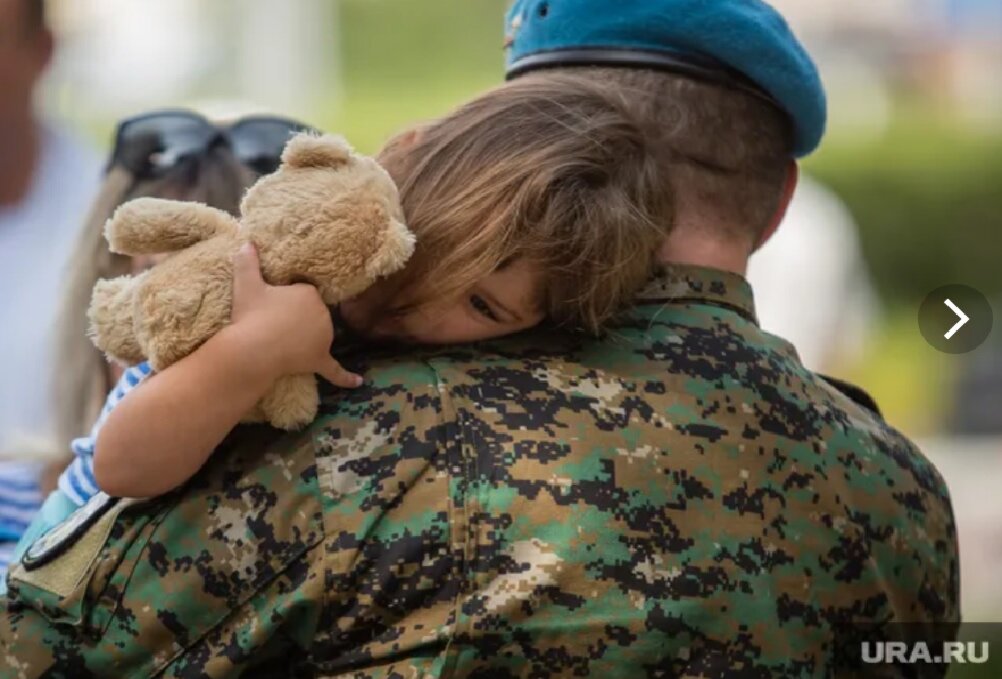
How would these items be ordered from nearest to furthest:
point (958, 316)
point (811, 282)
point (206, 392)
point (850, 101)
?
point (206, 392) < point (958, 316) < point (811, 282) < point (850, 101)

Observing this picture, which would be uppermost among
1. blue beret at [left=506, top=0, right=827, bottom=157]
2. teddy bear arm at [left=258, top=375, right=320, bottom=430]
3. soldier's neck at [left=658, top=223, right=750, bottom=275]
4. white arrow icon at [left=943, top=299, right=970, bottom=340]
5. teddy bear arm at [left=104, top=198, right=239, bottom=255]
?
blue beret at [left=506, top=0, right=827, bottom=157]

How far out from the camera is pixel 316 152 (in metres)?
1.82

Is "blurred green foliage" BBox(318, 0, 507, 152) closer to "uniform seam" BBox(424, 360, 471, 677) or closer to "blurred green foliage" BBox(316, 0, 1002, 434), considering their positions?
"blurred green foliage" BBox(316, 0, 1002, 434)

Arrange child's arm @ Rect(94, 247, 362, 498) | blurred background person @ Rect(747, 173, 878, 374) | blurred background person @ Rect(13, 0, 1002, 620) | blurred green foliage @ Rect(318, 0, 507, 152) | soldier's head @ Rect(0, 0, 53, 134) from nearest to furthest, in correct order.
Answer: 1. child's arm @ Rect(94, 247, 362, 498)
2. soldier's head @ Rect(0, 0, 53, 134)
3. blurred background person @ Rect(747, 173, 878, 374)
4. blurred background person @ Rect(13, 0, 1002, 620)
5. blurred green foliage @ Rect(318, 0, 507, 152)

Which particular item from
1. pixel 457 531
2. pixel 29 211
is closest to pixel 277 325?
pixel 457 531

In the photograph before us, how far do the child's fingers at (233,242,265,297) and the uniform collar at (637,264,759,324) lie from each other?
1.73 feet

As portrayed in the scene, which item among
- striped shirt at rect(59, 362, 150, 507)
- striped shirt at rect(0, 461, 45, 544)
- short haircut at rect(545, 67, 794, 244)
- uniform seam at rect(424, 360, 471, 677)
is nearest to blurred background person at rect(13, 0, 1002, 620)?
striped shirt at rect(0, 461, 45, 544)

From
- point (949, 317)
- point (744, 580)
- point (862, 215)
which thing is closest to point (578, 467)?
point (744, 580)

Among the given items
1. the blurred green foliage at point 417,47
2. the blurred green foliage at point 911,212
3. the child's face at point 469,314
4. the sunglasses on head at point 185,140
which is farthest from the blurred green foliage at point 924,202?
the child's face at point 469,314

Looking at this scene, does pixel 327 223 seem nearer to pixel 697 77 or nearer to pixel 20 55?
pixel 697 77

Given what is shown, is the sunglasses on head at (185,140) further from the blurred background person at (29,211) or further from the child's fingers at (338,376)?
the child's fingers at (338,376)

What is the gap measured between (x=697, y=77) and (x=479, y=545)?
0.82 m

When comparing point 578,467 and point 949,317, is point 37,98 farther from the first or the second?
point 578,467

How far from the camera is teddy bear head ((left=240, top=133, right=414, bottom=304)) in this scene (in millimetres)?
1773
